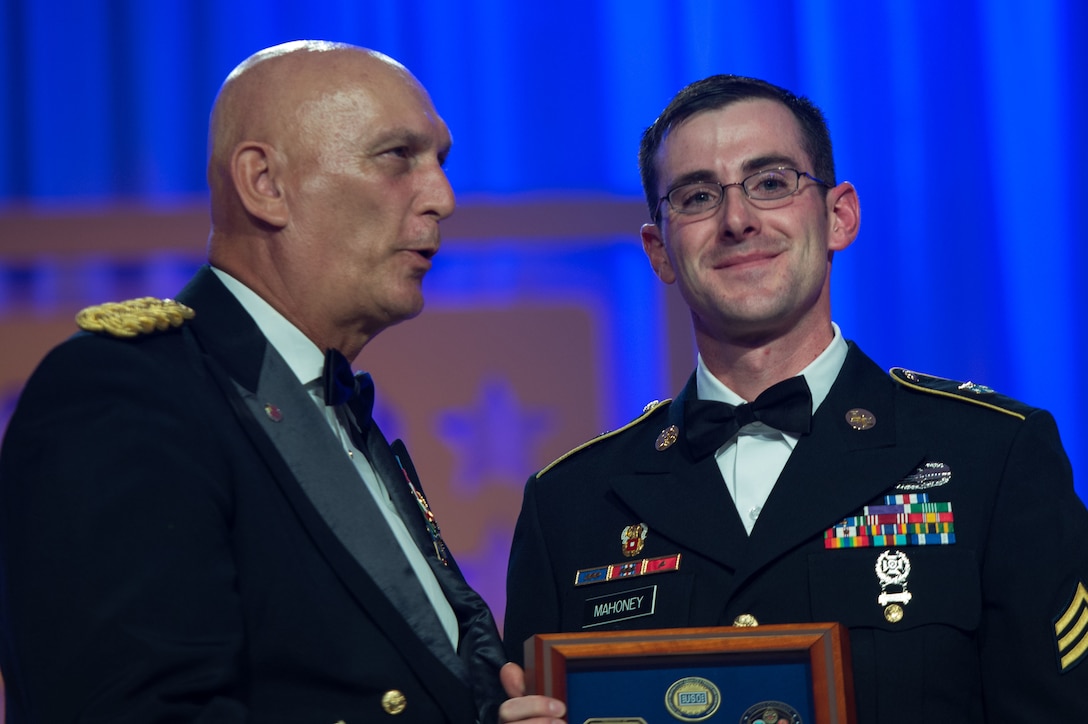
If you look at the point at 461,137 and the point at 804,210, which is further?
the point at 461,137

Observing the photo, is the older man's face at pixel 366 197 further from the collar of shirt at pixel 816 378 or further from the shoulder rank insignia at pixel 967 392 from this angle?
the shoulder rank insignia at pixel 967 392

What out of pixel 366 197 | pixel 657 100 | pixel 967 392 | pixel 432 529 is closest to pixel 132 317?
pixel 366 197

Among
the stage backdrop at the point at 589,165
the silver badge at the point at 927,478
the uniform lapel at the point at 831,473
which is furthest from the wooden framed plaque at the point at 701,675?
the stage backdrop at the point at 589,165

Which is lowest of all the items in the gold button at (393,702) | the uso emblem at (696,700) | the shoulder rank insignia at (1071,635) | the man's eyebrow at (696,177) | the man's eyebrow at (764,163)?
the uso emblem at (696,700)

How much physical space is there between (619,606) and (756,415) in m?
0.41

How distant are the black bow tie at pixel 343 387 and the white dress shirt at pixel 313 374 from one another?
3 centimetres

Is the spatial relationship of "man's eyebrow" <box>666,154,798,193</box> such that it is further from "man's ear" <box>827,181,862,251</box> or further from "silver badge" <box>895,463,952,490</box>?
"silver badge" <box>895,463,952,490</box>

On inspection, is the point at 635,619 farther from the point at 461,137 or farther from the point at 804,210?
the point at 461,137

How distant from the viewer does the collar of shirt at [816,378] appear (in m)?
2.37

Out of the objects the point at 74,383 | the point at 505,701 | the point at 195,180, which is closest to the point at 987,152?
the point at 195,180

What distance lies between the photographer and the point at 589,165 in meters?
3.79

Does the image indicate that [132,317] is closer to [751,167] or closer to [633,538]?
[633,538]

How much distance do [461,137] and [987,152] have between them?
4.98 feet

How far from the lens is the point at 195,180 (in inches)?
150
